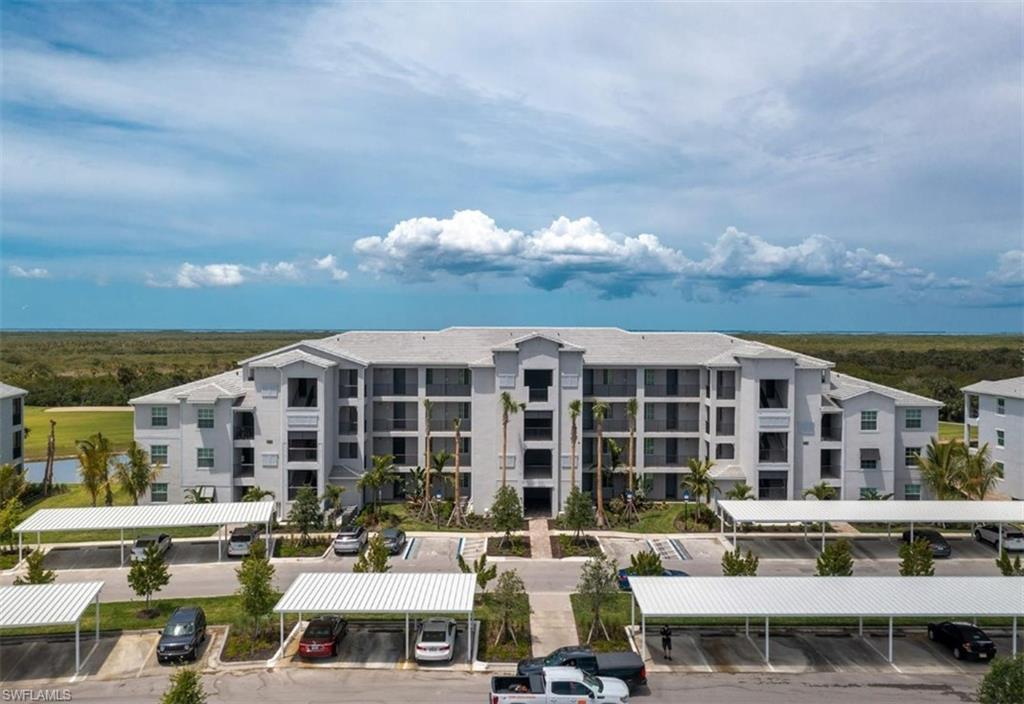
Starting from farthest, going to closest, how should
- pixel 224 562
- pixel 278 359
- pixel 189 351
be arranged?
1. pixel 189 351
2. pixel 278 359
3. pixel 224 562

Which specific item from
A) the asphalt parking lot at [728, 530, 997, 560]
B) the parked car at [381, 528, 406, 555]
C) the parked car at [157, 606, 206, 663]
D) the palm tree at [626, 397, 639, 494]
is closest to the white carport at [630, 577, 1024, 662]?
the asphalt parking lot at [728, 530, 997, 560]

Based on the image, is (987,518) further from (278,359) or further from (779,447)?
(278,359)

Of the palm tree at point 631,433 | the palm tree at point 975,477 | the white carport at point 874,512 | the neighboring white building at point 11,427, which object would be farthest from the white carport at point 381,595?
the neighboring white building at point 11,427

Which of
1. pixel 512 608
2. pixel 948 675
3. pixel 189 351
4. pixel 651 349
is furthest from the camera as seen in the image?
pixel 189 351

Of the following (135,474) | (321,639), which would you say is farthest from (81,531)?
(321,639)

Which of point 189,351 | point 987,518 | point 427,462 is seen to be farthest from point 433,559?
point 189,351

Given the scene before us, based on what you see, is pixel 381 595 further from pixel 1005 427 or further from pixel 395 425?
pixel 1005 427

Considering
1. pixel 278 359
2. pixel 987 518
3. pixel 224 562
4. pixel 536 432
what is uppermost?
pixel 278 359
